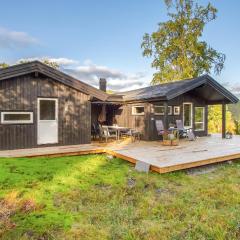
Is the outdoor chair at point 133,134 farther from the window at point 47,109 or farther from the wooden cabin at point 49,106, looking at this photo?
the window at point 47,109

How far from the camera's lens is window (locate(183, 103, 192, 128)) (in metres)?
12.5

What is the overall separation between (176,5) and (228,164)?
18965mm

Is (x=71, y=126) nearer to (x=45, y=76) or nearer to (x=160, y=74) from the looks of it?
(x=45, y=76)

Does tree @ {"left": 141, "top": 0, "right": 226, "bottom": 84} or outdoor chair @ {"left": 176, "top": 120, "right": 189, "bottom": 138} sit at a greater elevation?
tree @ {"left": 141, "top": 0, "right": 226, "bottom": 84}

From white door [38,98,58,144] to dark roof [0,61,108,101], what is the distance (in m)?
0.89

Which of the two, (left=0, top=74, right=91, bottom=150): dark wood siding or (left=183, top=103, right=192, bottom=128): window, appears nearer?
(left=0, top=74, right=91, bottom=150): dark wood siding

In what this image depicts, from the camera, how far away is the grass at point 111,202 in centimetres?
323

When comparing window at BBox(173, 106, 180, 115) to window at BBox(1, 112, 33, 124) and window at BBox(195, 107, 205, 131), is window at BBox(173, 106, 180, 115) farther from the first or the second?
window at BBox(1, 112, 33, 124)

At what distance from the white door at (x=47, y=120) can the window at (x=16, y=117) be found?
1.25 feet

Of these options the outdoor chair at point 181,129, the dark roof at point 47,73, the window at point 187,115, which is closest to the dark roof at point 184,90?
the window at point 187,115

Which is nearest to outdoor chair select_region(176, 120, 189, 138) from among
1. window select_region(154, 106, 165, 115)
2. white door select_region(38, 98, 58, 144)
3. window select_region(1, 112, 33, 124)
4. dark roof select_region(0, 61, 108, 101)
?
window select_region(154, 106, 165, 115)

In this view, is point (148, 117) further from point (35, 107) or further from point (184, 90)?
point (35, 107)

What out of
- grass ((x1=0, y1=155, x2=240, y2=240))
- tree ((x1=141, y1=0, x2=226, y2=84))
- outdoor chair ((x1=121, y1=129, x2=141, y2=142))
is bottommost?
Result: grass ((x1=0, y1=155, x2=240, y2=240))

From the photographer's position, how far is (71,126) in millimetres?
8930
